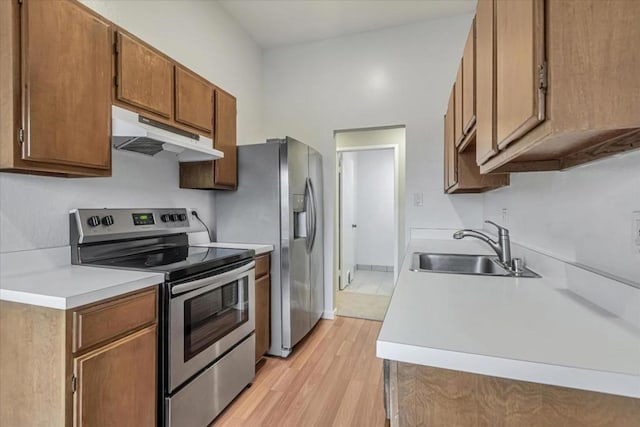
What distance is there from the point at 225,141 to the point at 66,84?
115 centimetres

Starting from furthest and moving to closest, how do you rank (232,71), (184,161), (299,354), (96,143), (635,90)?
(232,71) < (299,354) < (184,161) < (96,143) < (635,90)

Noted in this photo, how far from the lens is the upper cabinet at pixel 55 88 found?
116 cm

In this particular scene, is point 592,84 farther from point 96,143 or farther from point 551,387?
point 96,143

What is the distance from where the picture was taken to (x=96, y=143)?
57.3 inches

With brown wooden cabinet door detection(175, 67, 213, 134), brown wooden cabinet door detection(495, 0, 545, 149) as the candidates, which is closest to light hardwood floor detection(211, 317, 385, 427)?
brown wooden cabinet door detection(495, 0, 545, 149)

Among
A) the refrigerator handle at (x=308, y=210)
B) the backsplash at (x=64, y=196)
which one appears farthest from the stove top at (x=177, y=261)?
the refrigerator handle at (x=308, y=210)

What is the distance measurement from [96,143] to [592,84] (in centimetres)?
182

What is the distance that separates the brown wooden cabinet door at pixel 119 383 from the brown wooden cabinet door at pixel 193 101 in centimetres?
134

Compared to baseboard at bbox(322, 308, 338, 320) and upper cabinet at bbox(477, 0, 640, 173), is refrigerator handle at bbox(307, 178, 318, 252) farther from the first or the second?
upper cabinet at bbox(477, 0, 640, 173)

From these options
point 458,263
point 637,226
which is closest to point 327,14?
point 458,263

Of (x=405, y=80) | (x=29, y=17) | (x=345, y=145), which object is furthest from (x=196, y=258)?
(x=345, y=145)

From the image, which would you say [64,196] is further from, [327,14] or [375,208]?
[375,208]

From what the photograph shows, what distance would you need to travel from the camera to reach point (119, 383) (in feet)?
3.98

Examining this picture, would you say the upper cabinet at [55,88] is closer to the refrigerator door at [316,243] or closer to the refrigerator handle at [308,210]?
the refrigerator handle at [308,210]
